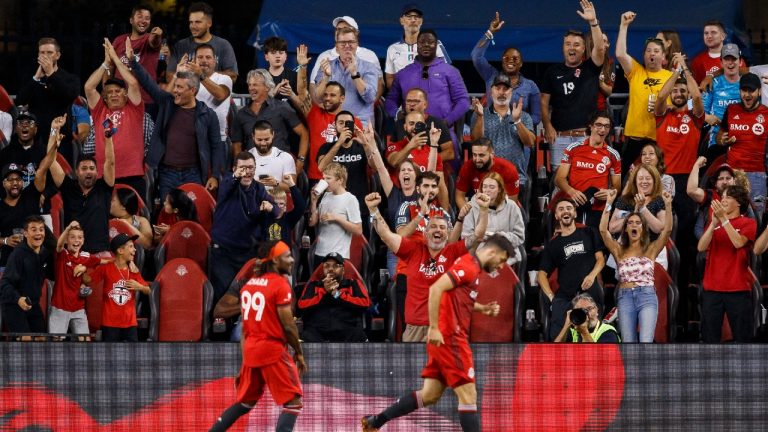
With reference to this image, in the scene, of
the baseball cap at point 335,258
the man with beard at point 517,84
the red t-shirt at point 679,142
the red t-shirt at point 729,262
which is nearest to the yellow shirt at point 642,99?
the red t-shirt at point 679,142

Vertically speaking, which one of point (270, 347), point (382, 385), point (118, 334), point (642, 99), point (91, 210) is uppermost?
point (642, 99)

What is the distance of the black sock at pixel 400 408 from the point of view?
1208cm

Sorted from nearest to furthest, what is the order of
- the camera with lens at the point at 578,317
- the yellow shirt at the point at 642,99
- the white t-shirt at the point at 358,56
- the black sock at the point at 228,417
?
the black sock at the point at 228,417
the camera with lens at the point at 578,317
the yellow shirt at the point at 642,99
the white t-shirt at the point at 358,56

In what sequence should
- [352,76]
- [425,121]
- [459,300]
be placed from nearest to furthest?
[459,300] → [425,121] → [352,76]

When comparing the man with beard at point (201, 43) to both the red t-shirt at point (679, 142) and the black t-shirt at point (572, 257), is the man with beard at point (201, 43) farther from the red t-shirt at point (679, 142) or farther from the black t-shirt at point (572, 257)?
the red t-shirt at point (679, 142)

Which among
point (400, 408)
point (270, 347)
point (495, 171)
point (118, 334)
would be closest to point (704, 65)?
point (495, 171)

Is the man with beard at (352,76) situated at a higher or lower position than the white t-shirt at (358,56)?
lower

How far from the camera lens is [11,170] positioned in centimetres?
1623

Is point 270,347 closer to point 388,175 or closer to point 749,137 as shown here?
point 388,175

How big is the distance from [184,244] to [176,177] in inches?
50.2

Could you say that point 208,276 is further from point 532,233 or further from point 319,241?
point 532,233

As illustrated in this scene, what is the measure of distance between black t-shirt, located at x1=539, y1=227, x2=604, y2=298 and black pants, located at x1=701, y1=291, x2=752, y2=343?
1.22 m

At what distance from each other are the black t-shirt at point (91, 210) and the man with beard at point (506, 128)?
4.17 m

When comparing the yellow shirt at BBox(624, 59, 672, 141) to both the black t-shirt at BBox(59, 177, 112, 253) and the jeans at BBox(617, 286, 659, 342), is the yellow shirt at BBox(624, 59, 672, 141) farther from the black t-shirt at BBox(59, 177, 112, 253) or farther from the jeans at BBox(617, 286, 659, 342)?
the black t-shirt at BBox(59, 177, 112, 253)
